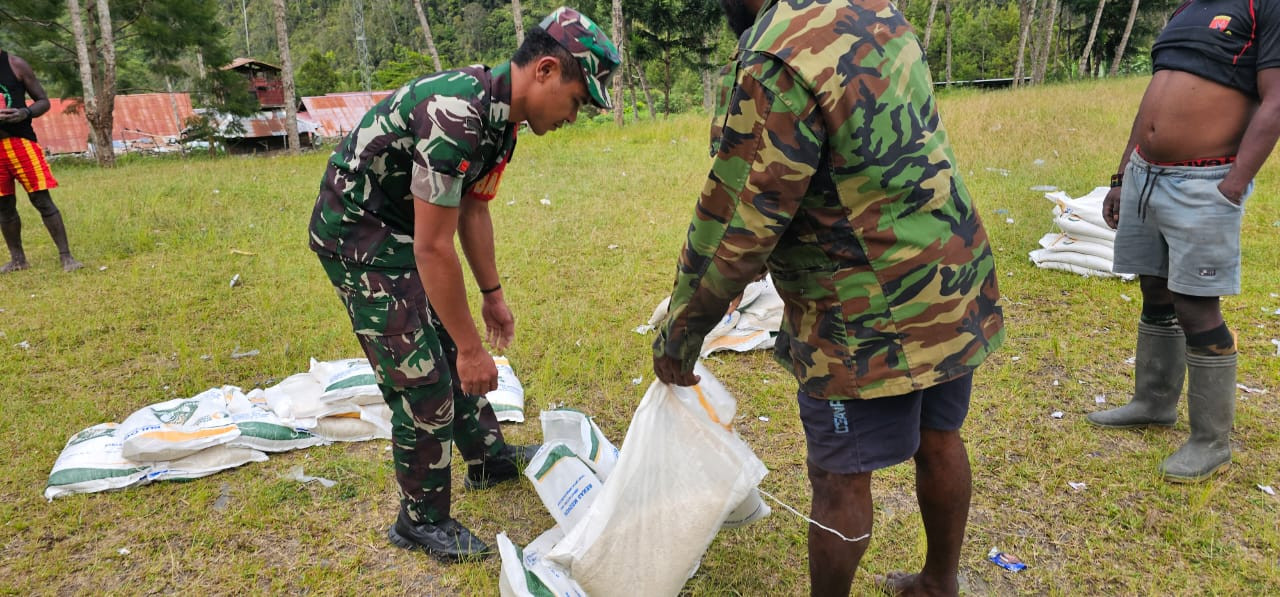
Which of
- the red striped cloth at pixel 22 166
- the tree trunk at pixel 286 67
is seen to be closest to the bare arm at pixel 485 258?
the red striped cloth at pixel 22 166

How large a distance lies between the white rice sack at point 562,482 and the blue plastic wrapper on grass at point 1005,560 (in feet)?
3.91

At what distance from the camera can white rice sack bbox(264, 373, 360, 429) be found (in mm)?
2938

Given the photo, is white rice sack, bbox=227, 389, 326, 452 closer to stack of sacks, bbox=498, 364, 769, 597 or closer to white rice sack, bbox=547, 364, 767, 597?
stack of sacks, bbox=498, 364, 769, 597

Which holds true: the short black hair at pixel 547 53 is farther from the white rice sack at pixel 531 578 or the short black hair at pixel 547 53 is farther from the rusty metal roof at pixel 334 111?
the rusty metal roof at pixel 334 111

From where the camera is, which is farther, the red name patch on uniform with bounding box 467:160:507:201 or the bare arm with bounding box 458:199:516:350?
the bare arm with bounding box 458:199:516:350

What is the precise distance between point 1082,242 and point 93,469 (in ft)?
16.9

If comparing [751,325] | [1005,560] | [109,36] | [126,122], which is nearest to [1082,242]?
[751,325]

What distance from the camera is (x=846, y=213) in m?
1.35

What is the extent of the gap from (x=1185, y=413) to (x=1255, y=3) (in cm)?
154

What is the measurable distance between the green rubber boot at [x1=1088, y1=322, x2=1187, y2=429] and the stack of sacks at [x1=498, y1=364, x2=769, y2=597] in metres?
1.80

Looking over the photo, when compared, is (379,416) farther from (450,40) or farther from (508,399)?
(450,40)

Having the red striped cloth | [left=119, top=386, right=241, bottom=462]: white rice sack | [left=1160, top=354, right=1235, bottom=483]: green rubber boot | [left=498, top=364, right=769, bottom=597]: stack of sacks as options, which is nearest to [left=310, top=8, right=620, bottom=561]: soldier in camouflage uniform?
[left=498, top=364, right=769, bottom=597]: stack of sacks

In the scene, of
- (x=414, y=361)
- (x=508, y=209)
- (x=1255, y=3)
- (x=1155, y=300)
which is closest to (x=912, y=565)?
(x=1155, y=300)

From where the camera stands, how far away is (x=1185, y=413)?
282cm
